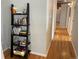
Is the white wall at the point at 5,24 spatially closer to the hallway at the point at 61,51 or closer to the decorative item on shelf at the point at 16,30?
the decorative item on shelf at the point at 16,30

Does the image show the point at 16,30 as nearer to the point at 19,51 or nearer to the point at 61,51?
the point at 19,51

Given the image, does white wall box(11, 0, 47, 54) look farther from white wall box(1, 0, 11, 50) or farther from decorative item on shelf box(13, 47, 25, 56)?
decorative item on shelf box(13, 47, 25, 56)

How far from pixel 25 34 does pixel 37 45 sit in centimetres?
50

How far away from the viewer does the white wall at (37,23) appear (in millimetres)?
3344

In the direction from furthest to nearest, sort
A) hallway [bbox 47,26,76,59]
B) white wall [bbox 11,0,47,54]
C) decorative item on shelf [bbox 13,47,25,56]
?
hallway [bbox 47,26,76,59]
white wall [bbox 11,0,47,54]
decorative item on shelf [bbox 13,47,25,56]

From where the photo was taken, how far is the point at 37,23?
343 centimetres

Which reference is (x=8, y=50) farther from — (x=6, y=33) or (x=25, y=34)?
(x=25, y=34)

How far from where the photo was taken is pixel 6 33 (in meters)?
3.49

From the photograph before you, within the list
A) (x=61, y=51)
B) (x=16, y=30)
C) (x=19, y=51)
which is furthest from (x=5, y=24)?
(x=61, y=51)

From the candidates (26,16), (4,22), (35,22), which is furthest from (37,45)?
(4,22)

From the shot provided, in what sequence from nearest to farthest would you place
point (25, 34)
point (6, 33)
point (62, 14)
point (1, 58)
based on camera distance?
point (1, 58)
point (25, 34)
point (6, 33)
point (62, 14)

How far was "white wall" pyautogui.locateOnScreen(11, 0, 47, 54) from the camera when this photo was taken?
3344 millimetres

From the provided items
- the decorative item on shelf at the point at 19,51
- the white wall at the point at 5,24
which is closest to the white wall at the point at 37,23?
the white wall at the point at 5,24

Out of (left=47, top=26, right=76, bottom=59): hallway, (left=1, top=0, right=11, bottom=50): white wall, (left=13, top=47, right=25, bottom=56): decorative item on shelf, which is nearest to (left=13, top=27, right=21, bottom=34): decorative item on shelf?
(left=1, top=0, right=11, bottom=50): white wall
